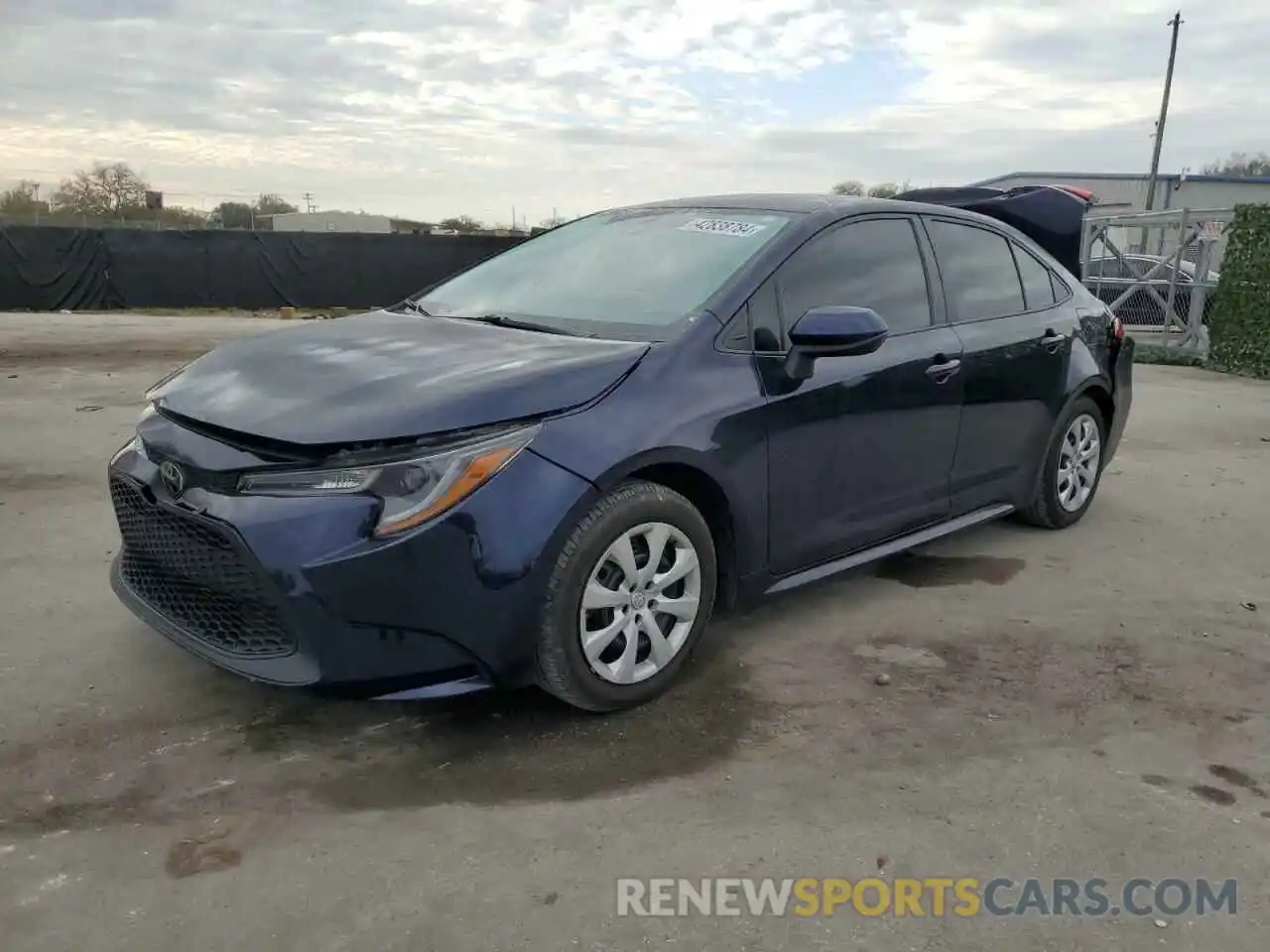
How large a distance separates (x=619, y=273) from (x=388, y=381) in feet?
3.89

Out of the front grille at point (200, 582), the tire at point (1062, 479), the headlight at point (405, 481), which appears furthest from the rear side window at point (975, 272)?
the front grille at point (200, 582)

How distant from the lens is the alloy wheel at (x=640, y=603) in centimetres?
298

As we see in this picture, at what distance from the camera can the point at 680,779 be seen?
281 cm

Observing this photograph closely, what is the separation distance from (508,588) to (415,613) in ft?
0.83

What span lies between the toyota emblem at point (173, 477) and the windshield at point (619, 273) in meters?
1.24

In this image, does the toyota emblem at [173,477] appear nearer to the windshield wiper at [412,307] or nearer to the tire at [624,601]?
the tire at [624,601]

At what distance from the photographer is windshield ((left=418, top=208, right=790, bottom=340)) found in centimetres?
350

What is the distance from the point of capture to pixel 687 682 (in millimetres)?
3404

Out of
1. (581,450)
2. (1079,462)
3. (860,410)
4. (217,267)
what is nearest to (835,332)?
(860,410)

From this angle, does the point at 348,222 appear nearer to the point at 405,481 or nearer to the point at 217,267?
the point at 217,267

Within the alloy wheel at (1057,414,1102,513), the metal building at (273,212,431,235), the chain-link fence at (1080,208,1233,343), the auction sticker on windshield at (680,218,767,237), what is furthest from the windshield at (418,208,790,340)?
the metal building at (273,212,431,235)

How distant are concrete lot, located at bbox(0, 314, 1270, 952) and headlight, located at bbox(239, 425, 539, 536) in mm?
751

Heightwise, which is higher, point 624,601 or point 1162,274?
point 1162,274

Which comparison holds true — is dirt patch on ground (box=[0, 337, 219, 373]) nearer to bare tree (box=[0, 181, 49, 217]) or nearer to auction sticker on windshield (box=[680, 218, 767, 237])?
auction sticker on windshield (box=[680, 218, 767, 237])
